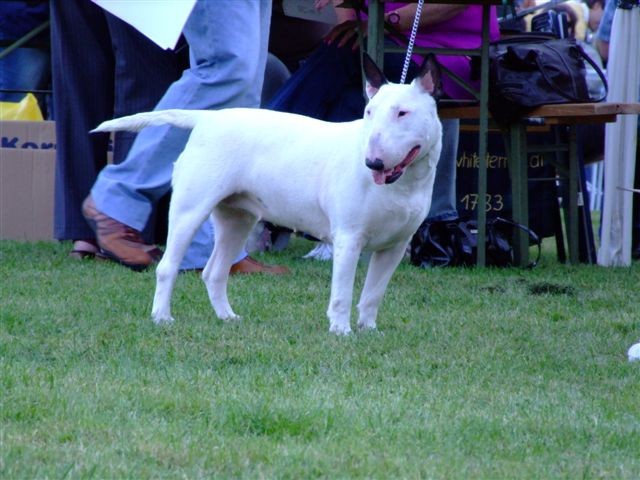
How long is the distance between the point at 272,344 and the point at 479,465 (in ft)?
4.77

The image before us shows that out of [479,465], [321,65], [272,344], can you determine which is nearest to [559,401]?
[479,465]

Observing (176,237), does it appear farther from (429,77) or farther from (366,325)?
(429,77)

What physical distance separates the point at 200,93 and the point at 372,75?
150 cm

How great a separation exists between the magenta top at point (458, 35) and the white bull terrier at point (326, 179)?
2.32 metres

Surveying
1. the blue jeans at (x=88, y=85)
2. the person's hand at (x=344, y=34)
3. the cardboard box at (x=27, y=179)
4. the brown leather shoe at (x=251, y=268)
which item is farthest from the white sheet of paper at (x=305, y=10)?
the cardboard box at (x=27, y=179)

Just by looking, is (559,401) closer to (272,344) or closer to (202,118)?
(272,344)

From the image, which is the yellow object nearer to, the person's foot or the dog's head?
the person's foot

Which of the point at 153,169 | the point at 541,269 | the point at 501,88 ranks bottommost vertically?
the point at 541,269

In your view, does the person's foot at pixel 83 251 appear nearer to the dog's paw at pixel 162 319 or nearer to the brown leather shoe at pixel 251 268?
the brown leather shoe at pixel 251 268

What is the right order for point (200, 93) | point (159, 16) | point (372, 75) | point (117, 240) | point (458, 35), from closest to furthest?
point (372, 75) < point (159, 16) < point (200, 93) < point (117, 240) < point (458, 35)

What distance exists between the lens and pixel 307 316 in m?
4.74

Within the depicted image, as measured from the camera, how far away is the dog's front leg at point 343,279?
427cm

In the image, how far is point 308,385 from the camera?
3.45 meters

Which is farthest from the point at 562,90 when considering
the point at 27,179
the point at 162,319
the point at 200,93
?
the point at 27,179
